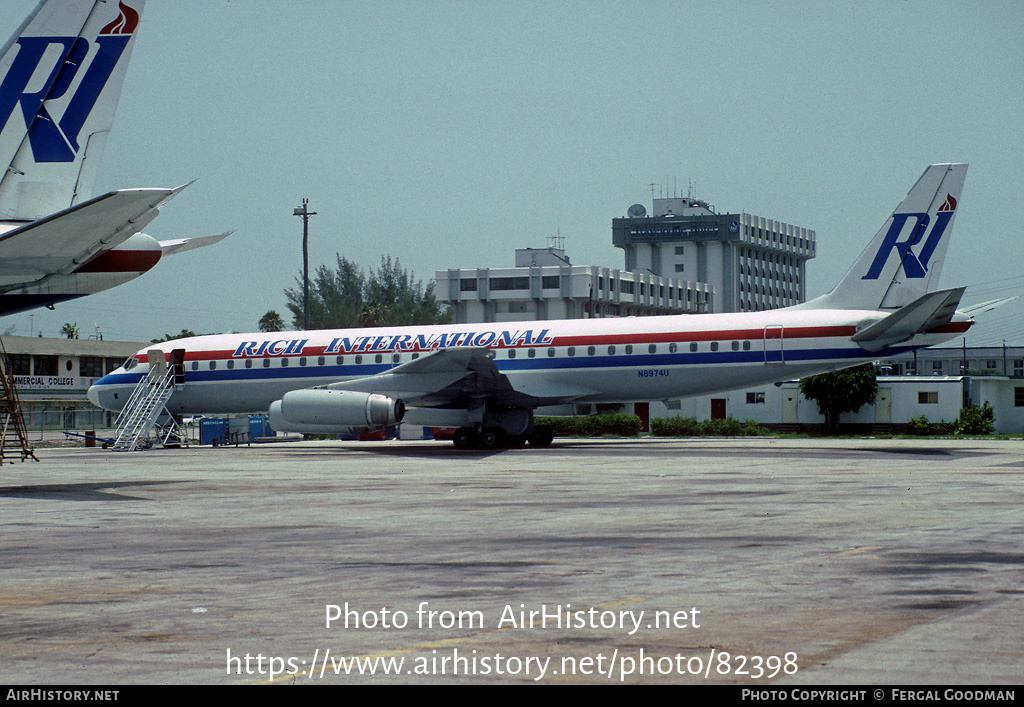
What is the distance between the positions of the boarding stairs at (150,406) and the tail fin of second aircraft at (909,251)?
20.5 meters

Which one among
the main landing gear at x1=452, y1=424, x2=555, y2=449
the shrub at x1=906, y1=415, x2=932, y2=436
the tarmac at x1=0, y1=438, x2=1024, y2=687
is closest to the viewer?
the tarmac at x1=0, y1=438, x2=1024, y2=687

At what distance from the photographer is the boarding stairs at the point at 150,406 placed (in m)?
34.2

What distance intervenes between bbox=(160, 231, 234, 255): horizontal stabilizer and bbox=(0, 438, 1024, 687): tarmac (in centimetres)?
392

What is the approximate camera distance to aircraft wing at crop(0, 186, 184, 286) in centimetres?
1246

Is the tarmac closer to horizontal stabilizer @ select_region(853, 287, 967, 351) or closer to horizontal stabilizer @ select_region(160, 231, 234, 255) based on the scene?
horizontal stabilizer @ select_region(160, 231, 234, 255)

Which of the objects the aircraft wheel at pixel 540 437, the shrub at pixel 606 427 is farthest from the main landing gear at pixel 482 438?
the shrub at pixel 606 427

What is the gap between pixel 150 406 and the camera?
34.8m

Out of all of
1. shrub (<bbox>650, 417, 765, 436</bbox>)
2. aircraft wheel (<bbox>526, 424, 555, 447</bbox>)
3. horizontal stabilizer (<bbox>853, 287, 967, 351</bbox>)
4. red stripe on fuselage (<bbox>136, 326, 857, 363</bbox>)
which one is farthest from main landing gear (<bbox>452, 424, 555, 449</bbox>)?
shrub (<bbox>650, 417, 765, 436</bbox>)

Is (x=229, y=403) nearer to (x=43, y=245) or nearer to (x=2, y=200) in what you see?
(x=2, y=200)

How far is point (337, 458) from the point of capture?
96.2 ft

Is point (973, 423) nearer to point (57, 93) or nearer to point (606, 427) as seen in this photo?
point (606, 427)

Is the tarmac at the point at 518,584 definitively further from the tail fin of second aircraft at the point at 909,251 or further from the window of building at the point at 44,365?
the window of building at the point at 44,365

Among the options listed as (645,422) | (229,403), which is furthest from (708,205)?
(229,403)
